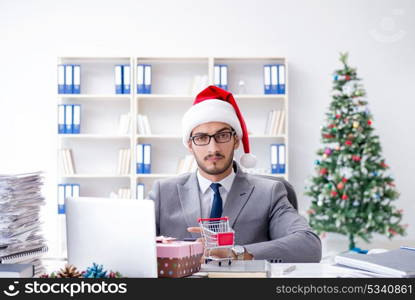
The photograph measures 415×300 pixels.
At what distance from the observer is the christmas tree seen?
5438 millimetres

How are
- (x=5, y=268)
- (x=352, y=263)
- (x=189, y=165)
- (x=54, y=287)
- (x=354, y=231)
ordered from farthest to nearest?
(x=189, y=165)
(x=354, y=231)
(x=352, y=263)
(x=5, y=268)
(x=54, y=287)

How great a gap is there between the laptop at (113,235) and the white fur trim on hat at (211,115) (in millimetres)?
1055

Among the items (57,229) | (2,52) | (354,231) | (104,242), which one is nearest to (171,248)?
(104,242)

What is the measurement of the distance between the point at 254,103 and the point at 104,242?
4681 mm

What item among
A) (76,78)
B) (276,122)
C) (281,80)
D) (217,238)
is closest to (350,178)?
(276,122)

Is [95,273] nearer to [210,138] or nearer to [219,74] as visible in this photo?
[210,138]

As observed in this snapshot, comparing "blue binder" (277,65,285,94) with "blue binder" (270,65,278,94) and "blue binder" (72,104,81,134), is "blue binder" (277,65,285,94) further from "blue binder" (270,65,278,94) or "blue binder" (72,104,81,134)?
"blue binder" (72,104,81,134)

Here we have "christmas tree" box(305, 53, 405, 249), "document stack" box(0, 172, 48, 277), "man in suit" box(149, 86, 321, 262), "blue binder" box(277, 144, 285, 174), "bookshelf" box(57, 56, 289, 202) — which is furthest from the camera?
"bookshelf" box(57, 56, 289, 202)

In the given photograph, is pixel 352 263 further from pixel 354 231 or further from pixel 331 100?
pixel 331 100

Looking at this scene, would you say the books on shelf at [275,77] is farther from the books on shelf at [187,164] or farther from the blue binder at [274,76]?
the books on shelf at [187,164]

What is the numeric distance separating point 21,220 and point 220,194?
0.99 metres

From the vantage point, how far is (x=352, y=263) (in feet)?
5.05

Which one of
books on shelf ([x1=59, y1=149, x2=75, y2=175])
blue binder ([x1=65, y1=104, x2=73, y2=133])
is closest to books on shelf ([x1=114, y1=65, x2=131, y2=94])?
blue binder ([x1=65, y1=104, x2=73, y2=133])

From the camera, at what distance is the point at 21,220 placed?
5.27ft
